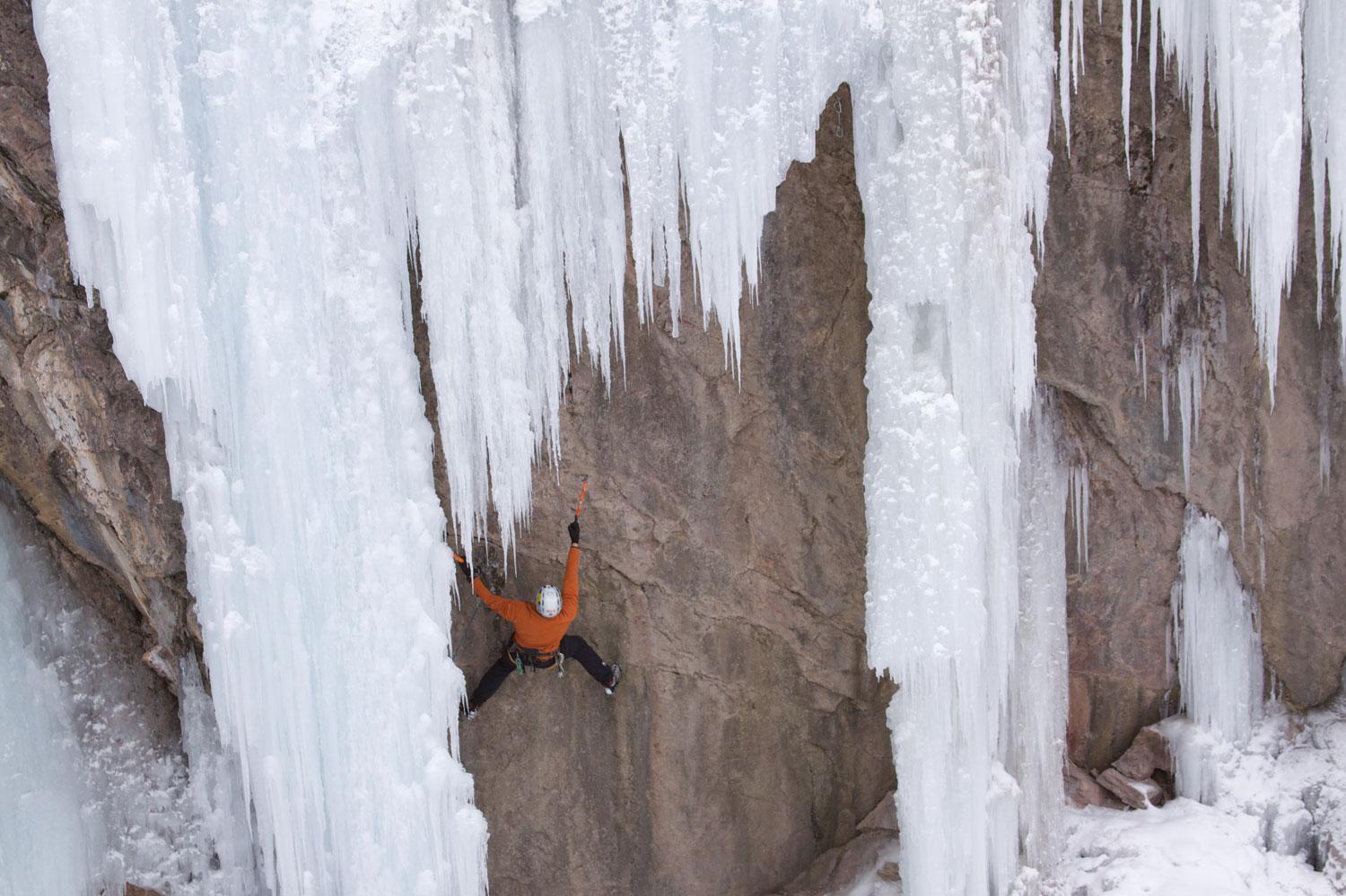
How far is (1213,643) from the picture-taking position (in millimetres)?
6414

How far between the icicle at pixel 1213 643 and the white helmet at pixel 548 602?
3.26 m

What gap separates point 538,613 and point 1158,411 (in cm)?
322

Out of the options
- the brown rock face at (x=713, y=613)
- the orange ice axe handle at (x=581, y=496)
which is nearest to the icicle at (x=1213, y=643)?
the brown rock face at (x=713, y=613)

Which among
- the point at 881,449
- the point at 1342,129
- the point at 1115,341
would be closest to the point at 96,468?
the point at 881,449

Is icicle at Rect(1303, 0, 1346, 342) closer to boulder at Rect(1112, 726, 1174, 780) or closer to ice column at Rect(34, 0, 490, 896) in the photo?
boulder at Rect(1112, 726, 1174, 780)

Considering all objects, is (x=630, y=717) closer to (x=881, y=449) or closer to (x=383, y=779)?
(x=383, y=779)

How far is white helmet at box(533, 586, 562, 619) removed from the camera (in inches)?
218

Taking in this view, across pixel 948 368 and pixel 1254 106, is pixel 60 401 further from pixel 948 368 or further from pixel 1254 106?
pixel 1254 106

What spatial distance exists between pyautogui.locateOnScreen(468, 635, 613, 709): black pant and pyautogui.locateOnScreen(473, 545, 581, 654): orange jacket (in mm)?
126

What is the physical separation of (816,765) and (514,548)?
2.14 metres

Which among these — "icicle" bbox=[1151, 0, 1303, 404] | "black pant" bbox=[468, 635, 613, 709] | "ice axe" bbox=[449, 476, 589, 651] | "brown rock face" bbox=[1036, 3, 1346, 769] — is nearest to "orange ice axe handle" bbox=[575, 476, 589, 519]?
"ice axe" bbox=[449, 476, 589, 651]

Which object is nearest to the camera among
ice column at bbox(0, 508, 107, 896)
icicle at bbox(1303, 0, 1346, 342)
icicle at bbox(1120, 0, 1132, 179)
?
icicle at bbox(1120, 0, 1132, 179)

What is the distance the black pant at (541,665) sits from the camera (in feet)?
19.4

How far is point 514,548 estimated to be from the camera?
5.62m
